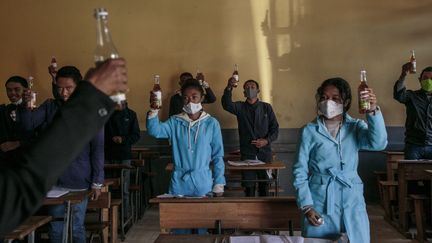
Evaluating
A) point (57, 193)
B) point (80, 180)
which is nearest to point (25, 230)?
point (57, 193)

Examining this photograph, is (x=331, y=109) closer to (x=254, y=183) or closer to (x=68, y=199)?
(x=68, y=199)

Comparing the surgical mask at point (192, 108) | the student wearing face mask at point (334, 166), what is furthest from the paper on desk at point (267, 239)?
the surgical mask at point (192, 108)

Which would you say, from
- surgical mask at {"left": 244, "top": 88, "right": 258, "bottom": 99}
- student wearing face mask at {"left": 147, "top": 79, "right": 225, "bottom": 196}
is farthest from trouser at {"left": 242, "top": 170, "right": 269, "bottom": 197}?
student wearing face mask at {"left": 147, "top": 79, "right": 225, "bottom": 196}

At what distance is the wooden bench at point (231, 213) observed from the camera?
3.07 meters

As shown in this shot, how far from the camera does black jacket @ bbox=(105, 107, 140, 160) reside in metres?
5.90

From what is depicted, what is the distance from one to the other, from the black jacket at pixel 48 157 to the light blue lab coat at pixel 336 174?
1.73 m

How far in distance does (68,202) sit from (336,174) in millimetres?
1736

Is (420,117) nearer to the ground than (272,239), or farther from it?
farther from it

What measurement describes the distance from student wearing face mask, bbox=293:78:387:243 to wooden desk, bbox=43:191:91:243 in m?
1.51

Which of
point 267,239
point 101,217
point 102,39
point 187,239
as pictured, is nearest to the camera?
point 102,39

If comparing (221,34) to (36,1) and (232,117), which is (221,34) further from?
(36,1)

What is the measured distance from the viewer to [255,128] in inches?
233

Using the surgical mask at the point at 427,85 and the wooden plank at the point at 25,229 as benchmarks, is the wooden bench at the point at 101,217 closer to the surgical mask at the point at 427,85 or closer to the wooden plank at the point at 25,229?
the wooden plank at the point at 25,229

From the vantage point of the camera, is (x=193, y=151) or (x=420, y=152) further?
(x=420, y=152)
